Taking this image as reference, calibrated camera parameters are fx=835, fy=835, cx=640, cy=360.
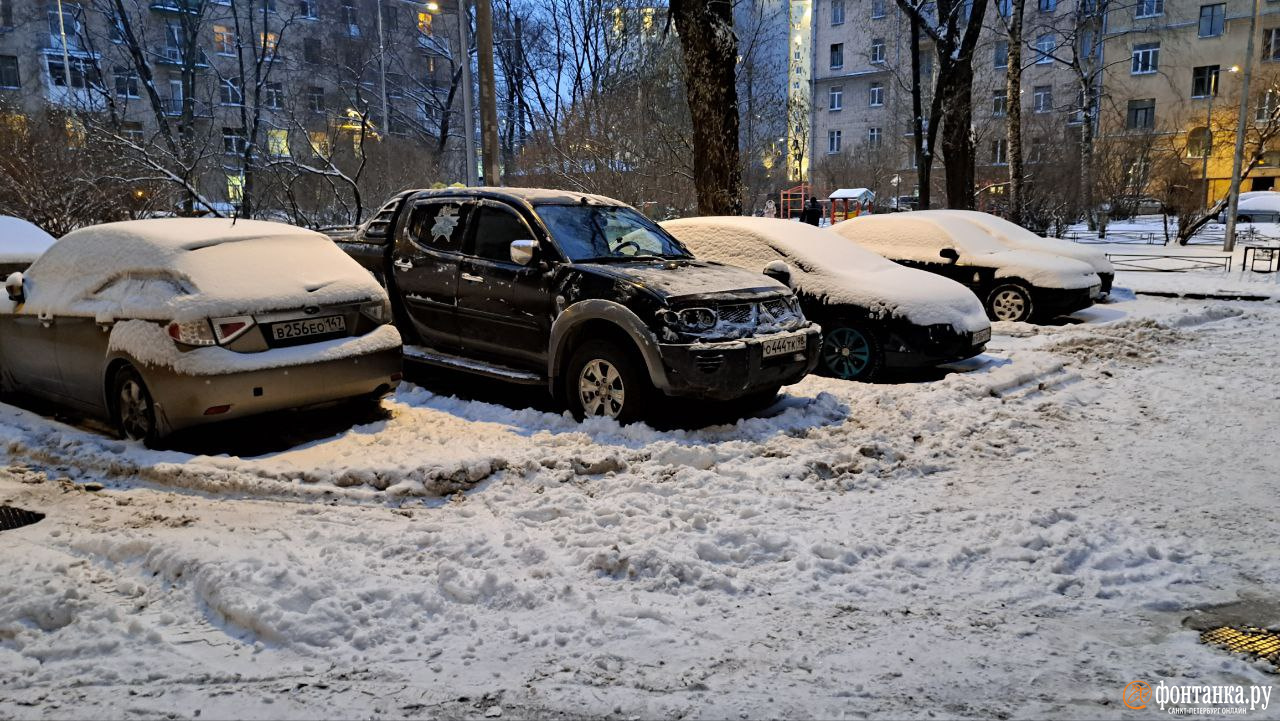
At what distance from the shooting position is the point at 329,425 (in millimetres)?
6531

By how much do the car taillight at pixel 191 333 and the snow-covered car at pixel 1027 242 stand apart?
960cm

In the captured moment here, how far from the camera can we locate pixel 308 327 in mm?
5949

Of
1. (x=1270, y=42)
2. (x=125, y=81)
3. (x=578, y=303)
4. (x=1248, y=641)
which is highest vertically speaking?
(x=1270, y=42)

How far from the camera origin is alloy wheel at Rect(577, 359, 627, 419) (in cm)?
618

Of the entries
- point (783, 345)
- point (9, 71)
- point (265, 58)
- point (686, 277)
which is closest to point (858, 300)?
point (783, 345)

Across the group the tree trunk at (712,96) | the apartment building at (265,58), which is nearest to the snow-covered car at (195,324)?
the tree trunk at (712,96)

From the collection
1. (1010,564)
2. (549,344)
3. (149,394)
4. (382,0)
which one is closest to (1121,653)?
(1010,564)

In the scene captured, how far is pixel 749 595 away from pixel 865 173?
54.3m

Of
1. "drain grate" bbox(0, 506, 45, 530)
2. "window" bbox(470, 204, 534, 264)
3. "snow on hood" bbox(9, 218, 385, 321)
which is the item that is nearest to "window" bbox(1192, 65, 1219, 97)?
"window" bbox(470, 204, 534, 264)

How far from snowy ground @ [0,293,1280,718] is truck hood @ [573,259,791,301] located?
1000 mm

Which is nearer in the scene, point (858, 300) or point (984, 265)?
point (858, 300)

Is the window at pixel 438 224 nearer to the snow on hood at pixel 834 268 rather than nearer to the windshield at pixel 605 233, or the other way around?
the windshield at pixel 605 233

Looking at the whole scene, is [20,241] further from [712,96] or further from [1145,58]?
[1145,58]

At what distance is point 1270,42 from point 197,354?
55756 mm
